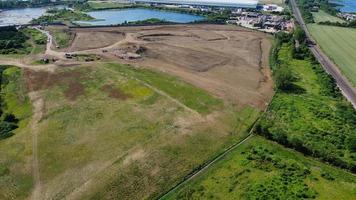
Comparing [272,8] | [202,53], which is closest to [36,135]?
[202,53]

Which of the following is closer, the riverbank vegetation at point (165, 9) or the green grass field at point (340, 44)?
the green grass field at point (340, 44)

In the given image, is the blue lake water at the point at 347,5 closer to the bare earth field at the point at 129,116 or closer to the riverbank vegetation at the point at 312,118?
the bare earth field at the point at 129,116

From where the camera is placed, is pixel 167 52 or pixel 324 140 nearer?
pixel 324 140

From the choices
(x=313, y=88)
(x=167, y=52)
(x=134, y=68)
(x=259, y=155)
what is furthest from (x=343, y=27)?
(x=259, y=155)

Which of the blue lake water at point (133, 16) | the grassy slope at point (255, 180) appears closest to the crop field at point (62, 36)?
the blue lake water at point (133, 16)

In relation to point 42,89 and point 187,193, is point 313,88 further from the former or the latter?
point 42,89
